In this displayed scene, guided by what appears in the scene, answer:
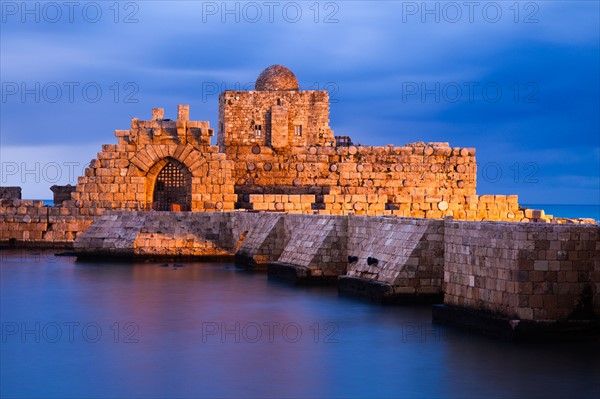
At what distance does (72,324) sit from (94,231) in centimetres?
897

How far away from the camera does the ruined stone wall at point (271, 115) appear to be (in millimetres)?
42781

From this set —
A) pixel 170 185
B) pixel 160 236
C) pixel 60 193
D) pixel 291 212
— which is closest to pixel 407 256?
pixel 291 212

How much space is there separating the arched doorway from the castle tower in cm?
1441

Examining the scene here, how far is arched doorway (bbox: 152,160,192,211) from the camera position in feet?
80.6

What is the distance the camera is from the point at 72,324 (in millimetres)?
13656

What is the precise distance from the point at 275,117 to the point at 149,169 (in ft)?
61.4

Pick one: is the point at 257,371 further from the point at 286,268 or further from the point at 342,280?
the point at 286,268

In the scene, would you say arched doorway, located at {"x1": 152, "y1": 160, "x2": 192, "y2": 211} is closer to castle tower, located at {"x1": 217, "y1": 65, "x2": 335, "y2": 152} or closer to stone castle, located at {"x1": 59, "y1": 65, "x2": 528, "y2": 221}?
stone castle, located at {"x1": 59, "y1": 65, "x2": 528, "y2": 221}

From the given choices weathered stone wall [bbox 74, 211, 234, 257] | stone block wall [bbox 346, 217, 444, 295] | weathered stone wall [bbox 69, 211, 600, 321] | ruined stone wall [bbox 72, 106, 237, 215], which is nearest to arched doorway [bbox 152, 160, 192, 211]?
ruined stone wall [bbox 72, 106, 237, 215]

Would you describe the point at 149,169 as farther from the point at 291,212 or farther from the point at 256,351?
the point at 256,351

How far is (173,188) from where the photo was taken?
28.1 meters

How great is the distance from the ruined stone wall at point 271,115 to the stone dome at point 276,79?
3.82ft

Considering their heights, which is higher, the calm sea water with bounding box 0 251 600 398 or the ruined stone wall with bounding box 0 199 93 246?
the ruined stone wall with bounding box 0 199 93 246

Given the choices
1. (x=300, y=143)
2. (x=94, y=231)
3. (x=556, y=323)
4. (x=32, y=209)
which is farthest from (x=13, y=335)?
(x=300, y=143)
